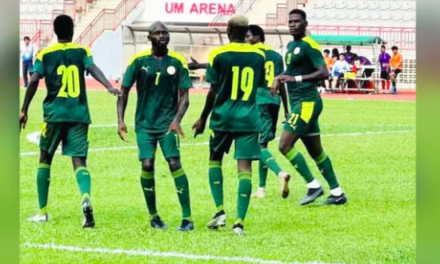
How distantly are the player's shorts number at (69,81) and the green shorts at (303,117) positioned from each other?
277 cm

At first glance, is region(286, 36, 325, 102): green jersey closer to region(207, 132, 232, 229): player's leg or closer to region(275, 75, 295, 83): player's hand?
region(275, 75, 295, 83): player's hand

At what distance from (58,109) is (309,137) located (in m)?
3.27

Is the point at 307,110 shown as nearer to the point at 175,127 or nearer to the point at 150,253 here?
the point at 175,127

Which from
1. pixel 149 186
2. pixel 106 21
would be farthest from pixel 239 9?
pixel 149 186

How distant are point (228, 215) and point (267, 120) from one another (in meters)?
1.93

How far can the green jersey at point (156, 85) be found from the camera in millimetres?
8031

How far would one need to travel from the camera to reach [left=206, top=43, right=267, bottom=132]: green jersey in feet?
25.7

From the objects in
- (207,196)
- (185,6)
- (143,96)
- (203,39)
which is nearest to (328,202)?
(207,196)

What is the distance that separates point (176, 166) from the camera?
8070 mm

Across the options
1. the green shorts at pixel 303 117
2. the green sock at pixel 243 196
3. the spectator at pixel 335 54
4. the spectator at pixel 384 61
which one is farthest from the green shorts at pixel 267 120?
the spectator at pixel 384 61

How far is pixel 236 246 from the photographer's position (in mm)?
7152

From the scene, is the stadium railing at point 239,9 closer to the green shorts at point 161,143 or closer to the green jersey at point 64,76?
the green jersey at point 64,76

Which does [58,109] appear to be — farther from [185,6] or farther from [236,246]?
[185,6]

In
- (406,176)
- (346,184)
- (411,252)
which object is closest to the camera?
(411,252)
